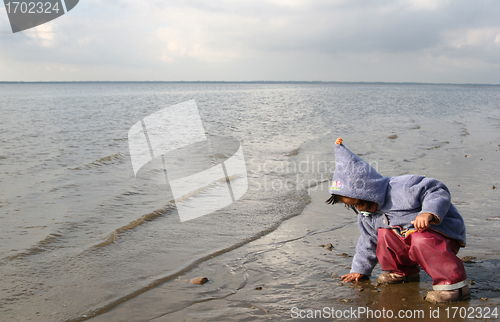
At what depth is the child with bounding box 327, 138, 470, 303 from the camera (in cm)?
262

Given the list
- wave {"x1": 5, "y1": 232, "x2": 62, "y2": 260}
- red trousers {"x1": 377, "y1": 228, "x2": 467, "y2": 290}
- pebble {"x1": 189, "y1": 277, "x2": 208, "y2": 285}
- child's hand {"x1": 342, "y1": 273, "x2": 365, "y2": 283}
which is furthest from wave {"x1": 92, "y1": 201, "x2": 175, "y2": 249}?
red trousers {"x1": 377, "y1": 228, "x2": 467, "y2": 290}

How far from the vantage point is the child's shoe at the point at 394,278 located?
10.1ft

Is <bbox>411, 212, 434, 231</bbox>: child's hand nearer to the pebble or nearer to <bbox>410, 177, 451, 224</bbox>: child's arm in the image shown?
<bbox>410, 177, 451, 224</bbox>: child's arm

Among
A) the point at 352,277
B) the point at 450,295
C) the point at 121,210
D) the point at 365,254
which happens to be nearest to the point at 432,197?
the point at 450,295

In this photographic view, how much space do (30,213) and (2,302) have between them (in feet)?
A: 9.13

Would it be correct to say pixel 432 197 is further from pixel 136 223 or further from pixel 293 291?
pixel 136 223

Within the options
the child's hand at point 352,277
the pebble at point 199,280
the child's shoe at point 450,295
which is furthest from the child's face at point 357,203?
the pebble at point 199,280

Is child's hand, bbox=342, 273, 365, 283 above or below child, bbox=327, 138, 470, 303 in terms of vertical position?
below

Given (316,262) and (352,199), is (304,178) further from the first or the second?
(352,199)

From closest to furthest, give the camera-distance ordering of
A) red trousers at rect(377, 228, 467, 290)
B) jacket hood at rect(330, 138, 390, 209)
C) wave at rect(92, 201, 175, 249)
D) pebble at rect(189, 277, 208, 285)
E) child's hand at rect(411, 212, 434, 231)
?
child's hand at rect(411, 212, 434, 231) < red trousers at rect(377, 228, 467, 290) < jacket hood at rect(330, 138, 390, 209) < pebble at rect(189, 277, 208, 285) < wave at rect(92, 201, 175, 249)

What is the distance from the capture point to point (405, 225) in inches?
111

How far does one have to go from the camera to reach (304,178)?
7578mm

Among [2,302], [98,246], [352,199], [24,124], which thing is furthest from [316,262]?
[24,124]

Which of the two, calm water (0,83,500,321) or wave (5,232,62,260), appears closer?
calm water (0,83,500,321)
